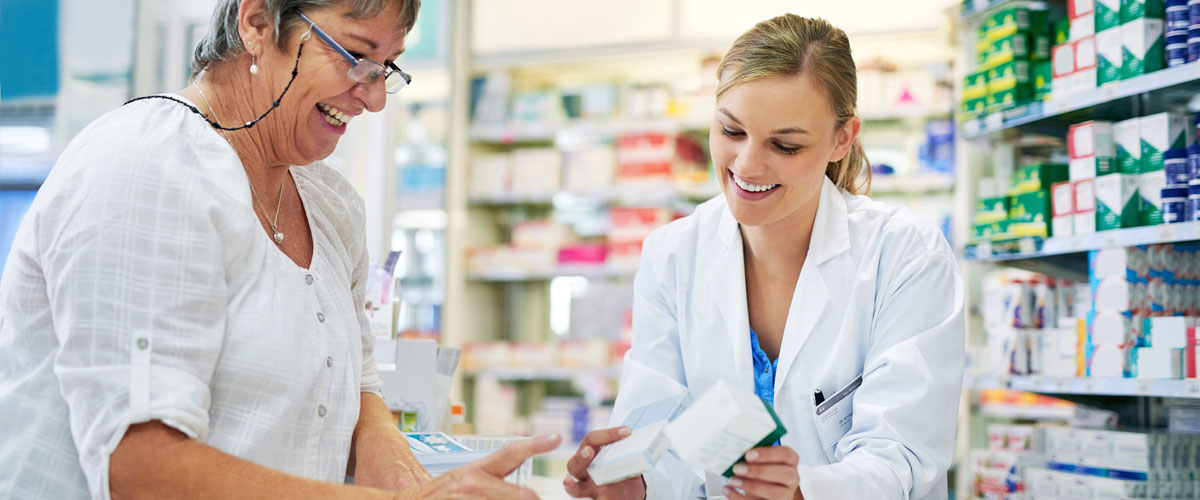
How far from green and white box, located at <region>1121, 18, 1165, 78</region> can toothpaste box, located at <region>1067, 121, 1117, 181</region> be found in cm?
18

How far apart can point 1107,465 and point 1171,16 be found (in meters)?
1.07

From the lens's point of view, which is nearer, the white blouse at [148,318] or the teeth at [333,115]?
the white blouse at [148,318]

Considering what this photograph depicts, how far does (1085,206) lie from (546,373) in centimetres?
311

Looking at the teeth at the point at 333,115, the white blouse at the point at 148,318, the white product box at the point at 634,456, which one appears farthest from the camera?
the teeth at the point at 333,115

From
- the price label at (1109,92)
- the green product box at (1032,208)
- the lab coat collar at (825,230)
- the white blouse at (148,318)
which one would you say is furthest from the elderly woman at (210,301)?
the green product box at (1032,208)

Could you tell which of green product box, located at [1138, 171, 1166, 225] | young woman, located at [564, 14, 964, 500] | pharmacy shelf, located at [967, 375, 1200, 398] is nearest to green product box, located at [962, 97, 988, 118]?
green product box, located at [1138, 171, 1166, 225]

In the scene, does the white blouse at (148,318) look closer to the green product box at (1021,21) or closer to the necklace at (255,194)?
the necklace at (255,194)

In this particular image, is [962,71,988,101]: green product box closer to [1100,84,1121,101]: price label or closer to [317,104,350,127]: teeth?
[1100,84,1121,101]: price label

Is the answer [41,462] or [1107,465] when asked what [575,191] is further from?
[41,462]

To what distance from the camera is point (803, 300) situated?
2010 millimetres

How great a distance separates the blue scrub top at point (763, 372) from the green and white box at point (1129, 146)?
3.72 feet

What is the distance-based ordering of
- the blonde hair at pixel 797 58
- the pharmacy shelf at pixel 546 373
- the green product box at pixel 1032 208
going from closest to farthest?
the blonde hair at pixel 797 58
the green product box at pixel 1032 208
the pharmacy shelf at pixel 546 373

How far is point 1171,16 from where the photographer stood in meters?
2.42

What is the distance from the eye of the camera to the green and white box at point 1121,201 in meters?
2.51
